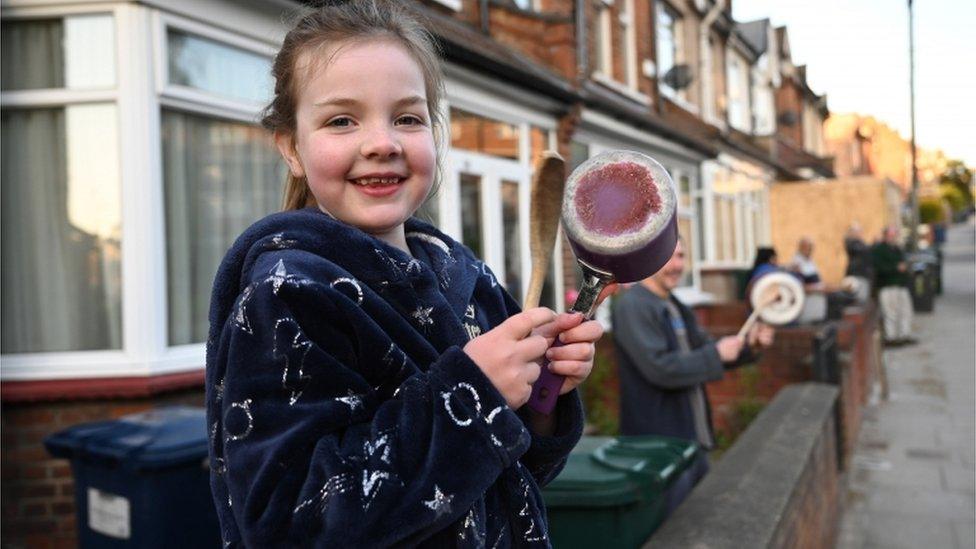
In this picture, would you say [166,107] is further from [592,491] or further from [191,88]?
[592,491]

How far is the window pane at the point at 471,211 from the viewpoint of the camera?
274 inches

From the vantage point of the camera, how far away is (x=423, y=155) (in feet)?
4.18

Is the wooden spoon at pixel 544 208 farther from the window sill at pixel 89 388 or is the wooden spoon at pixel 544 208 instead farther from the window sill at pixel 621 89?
the window sill at pixel 621 89

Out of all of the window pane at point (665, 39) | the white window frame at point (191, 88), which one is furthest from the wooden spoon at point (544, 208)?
the window pane at point (665, 39)

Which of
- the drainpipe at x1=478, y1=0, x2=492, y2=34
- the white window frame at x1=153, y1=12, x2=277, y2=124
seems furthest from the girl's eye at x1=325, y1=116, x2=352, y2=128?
the drainpipe at x1=478, y1=0, x2=492, y2=34

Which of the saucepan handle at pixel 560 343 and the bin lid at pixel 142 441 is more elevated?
the saucepan handle at pixel 560 343

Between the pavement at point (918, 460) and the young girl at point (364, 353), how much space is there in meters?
4.32

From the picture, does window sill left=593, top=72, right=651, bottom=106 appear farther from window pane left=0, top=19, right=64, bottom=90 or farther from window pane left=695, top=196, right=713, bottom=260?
window pane left=0, top=19, right=64, bottom=90

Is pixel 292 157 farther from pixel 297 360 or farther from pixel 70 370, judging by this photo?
pixel 70 370

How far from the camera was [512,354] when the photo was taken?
44.5 inches

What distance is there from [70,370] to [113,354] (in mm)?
229

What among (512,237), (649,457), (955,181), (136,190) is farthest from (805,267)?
(955,181)

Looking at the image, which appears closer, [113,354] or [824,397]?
[113,354]

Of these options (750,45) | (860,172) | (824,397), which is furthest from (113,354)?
(860,172)
